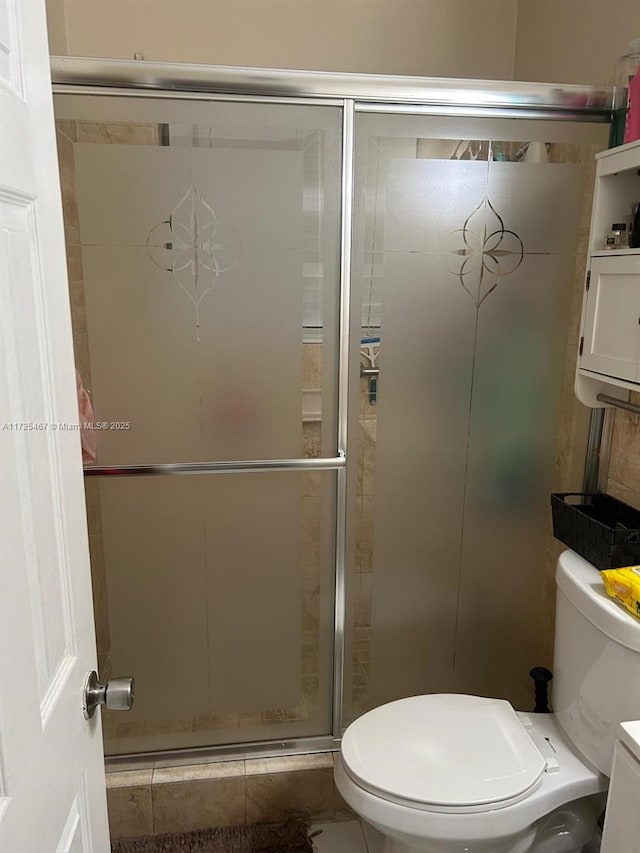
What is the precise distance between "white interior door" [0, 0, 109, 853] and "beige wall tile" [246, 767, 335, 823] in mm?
1027

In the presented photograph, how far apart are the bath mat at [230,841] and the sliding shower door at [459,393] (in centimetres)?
37

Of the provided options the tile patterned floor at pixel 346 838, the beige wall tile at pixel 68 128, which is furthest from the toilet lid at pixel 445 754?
the beige wall tile at pixel 68 128

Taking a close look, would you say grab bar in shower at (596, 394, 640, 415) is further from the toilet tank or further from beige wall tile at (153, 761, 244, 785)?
beige wall tile at (153, 761, 244, 785)

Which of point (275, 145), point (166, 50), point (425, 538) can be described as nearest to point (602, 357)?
point (425, 538)

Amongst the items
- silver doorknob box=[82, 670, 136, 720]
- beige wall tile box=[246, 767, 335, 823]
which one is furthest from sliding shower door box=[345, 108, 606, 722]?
silver doorknob box=[82, 670, 136, 720]

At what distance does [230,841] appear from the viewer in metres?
1.74

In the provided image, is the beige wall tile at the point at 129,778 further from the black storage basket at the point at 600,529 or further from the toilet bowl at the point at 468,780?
the black storage basket at the point at 600,529

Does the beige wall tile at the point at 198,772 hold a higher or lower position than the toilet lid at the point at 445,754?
lower

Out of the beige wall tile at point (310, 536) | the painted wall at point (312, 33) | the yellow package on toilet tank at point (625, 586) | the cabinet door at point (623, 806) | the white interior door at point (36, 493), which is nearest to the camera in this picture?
the white interior door at point (36, 493)

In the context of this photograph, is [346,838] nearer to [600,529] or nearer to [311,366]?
[600,529]

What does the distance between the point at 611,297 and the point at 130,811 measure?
69.7 inches

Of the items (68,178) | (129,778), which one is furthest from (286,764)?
(68,178)

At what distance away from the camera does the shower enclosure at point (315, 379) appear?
1.48 metres

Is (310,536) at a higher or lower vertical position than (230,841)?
higher
